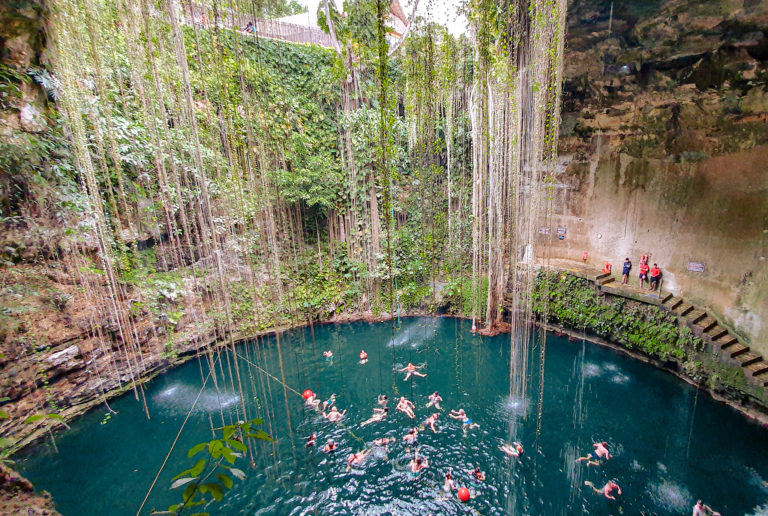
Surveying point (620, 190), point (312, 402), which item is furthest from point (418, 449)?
point (620, 190)

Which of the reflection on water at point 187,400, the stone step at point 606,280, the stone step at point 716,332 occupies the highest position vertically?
the stone step at point 606,280

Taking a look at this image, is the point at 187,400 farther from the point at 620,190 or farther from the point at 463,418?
the point at 620,190

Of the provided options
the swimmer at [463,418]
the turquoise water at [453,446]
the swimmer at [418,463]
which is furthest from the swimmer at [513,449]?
the swimmer at [418,463]

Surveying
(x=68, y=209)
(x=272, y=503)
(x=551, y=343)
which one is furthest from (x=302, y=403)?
(x=551, y=343)

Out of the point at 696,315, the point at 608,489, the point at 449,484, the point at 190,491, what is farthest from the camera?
the point at 696,315

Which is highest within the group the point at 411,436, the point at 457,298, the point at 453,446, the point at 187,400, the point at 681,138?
the point at 681,138

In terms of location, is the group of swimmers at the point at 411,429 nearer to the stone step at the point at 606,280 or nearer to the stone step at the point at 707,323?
the stone step at the point at 707,323
